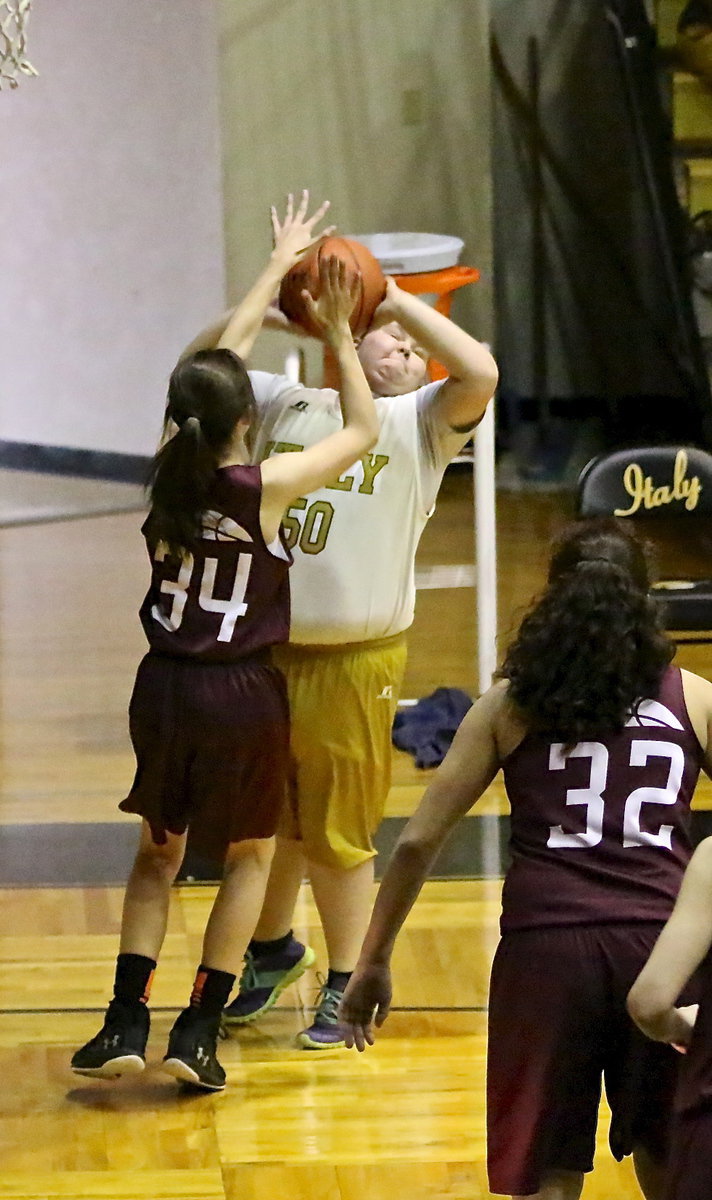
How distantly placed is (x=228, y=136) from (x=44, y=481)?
205 centimetres

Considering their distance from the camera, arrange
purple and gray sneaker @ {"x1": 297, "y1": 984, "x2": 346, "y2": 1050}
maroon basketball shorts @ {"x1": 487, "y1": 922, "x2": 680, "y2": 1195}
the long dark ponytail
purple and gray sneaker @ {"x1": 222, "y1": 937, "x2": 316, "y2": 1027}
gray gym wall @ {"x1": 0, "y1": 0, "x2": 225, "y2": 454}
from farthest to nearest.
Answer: gray gym wall @ {"x1": 0, "y1": 0, "x2": 225, "y2": 454} → purple and gray sneaker @ {"x1": 222, "y1": 937, "x2": 316, "y2": 1027} → purple and gray sneaker @ {"x1": 297, "y1": 984, "x2": 346, "y2": 1050} → the long dark ponytail → maroon basketball shorts @ {"x1": 487, "y1": 922, "x2": 680, "y2": 1195}

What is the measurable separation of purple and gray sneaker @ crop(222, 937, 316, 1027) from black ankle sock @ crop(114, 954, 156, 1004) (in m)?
0.33

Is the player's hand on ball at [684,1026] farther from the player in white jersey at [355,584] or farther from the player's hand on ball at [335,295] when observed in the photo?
the player's hand on ball at [335,295]

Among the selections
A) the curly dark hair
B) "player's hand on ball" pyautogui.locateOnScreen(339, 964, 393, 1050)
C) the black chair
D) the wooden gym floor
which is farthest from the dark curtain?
"player's hand on ball" pyautogui.locateOnScreen(339, 964, 393, 1050)

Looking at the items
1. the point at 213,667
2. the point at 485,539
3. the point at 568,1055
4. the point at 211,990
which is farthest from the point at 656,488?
the point at 568,1055

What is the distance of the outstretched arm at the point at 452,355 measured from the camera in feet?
9.34

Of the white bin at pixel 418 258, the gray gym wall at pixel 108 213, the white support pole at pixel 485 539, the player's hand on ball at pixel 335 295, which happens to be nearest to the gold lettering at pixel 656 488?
the white support pole at pixel 485 539

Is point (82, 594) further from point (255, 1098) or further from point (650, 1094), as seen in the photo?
point (650, 1094)

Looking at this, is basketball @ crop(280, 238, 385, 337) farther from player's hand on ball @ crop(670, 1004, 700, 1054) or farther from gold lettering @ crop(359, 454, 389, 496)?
player's hand on ball @ crop(670, 1004, 700, 1054)

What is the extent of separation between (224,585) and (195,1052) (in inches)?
30.2

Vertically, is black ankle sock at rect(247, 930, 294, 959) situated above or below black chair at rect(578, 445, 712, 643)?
below

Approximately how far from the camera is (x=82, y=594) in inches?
274

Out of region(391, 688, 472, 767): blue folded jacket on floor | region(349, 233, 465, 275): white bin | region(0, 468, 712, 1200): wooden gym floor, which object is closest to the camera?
region(0, 468, 712, 1200): wooden gym floor

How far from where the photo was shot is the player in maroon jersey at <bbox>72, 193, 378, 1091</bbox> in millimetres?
2752
